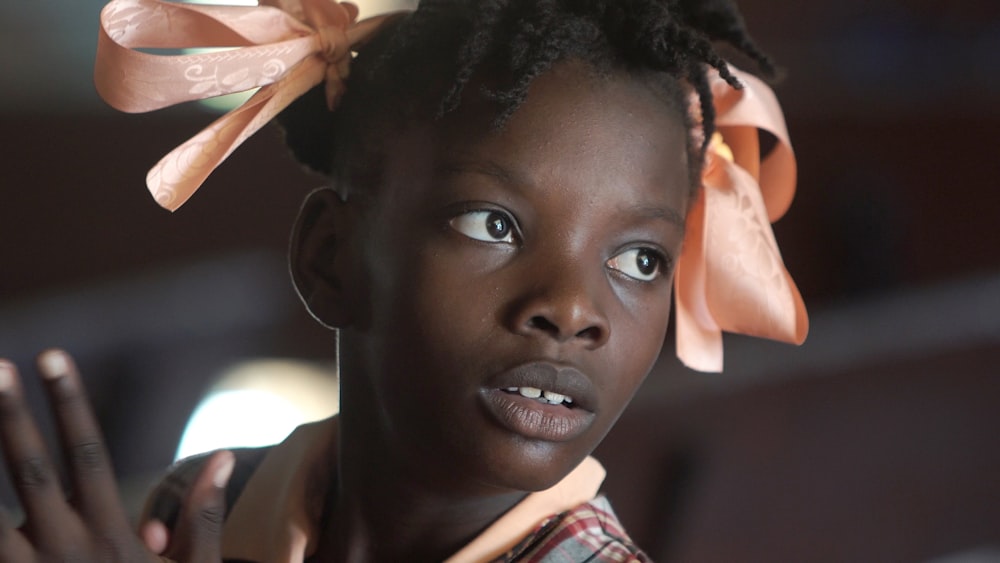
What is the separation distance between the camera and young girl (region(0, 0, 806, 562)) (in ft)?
2.63

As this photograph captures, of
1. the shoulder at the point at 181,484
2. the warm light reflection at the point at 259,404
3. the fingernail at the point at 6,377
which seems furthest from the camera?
the warm light reflection at the point at 259,404

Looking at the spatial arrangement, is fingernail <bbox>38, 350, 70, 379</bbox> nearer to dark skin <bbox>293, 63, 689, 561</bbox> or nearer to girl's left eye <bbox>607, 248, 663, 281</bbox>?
dark skin <bbox>293, 63, 689, 561</bbox>

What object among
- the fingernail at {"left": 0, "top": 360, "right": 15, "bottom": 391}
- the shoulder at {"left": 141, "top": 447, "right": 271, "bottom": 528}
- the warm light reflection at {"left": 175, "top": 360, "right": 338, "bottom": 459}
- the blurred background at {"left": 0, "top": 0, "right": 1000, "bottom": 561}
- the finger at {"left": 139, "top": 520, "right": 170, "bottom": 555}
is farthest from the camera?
the blurred background at {"left": 0, "top": 0, "right": 1000, "bottom": 561}

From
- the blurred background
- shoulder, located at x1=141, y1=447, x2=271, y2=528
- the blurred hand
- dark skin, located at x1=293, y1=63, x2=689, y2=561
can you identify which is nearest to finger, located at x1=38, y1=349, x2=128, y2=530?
the blurred hand

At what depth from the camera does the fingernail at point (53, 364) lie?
595 mm

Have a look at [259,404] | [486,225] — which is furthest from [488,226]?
[259,404]

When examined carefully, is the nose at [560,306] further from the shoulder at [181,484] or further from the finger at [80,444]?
the shoulder at [181,484]

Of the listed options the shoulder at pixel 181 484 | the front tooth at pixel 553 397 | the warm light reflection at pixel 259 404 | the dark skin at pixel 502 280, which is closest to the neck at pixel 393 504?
the dark skin at pixel 502 280

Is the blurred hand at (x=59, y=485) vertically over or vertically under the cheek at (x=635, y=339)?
over

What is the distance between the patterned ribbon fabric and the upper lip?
28 centimetres

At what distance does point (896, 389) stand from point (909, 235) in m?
0.44

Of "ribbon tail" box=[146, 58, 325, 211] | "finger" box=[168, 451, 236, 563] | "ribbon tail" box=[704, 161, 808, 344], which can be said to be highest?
"ribbon tail" box=[146, 58, 325, 211]

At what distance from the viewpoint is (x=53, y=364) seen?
598mm

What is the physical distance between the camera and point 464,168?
0.83m
